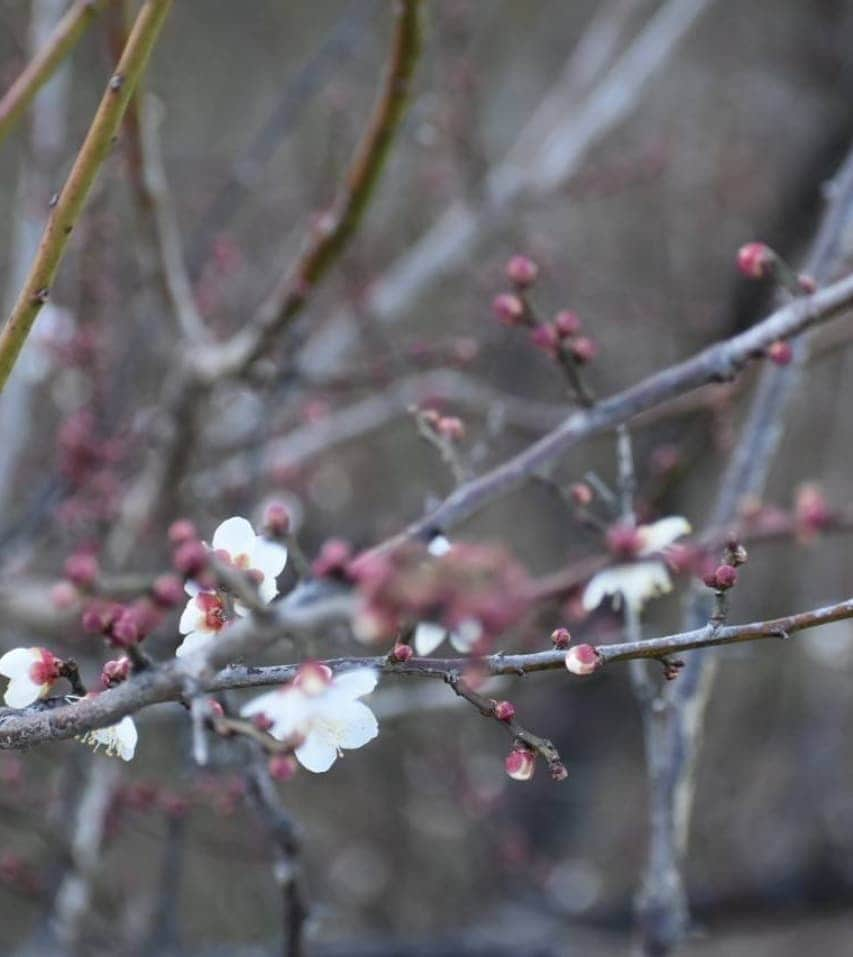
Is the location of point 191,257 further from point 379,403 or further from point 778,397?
point 778,397

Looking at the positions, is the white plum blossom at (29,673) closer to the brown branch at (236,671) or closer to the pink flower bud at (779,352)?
the brown branch at (236,671)

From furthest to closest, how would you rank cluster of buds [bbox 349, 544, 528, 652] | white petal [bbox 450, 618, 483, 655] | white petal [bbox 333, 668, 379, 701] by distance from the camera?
white petal [bbox 333, 668, 379, 701]
white petal [bbox 450, 618, 483, 655]
cluster of buds [bbox 349, 544, 528, 652]

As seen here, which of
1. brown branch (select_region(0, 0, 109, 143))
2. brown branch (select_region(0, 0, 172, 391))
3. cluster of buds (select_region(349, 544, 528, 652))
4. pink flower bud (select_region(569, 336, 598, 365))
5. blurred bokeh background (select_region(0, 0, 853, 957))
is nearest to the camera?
cluster of buds (select_region(349, 544, 528, 652))

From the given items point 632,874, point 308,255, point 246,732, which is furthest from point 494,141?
point 246,732

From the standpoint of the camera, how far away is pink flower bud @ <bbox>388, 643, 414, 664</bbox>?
2.77 feet

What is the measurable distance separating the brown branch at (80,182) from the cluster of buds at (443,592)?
466mm

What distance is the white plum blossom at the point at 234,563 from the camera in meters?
0.88

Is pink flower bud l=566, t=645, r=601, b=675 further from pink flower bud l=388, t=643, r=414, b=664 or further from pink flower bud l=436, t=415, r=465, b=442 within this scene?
pink flower bud l=436, t=415, r=465, b=442

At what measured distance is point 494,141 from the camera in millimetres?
5000

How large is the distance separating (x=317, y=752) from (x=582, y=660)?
23 cm

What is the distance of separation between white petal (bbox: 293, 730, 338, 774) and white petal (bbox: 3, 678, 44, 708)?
23 cm

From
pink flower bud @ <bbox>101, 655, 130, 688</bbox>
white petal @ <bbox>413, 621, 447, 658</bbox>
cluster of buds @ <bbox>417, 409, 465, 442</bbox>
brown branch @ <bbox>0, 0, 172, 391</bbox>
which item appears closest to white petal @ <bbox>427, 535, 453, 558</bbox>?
white petal @ <bbox>413, 621, 447, 658</bbox>

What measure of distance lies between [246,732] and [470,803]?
2.21 m

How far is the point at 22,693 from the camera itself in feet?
2.97
